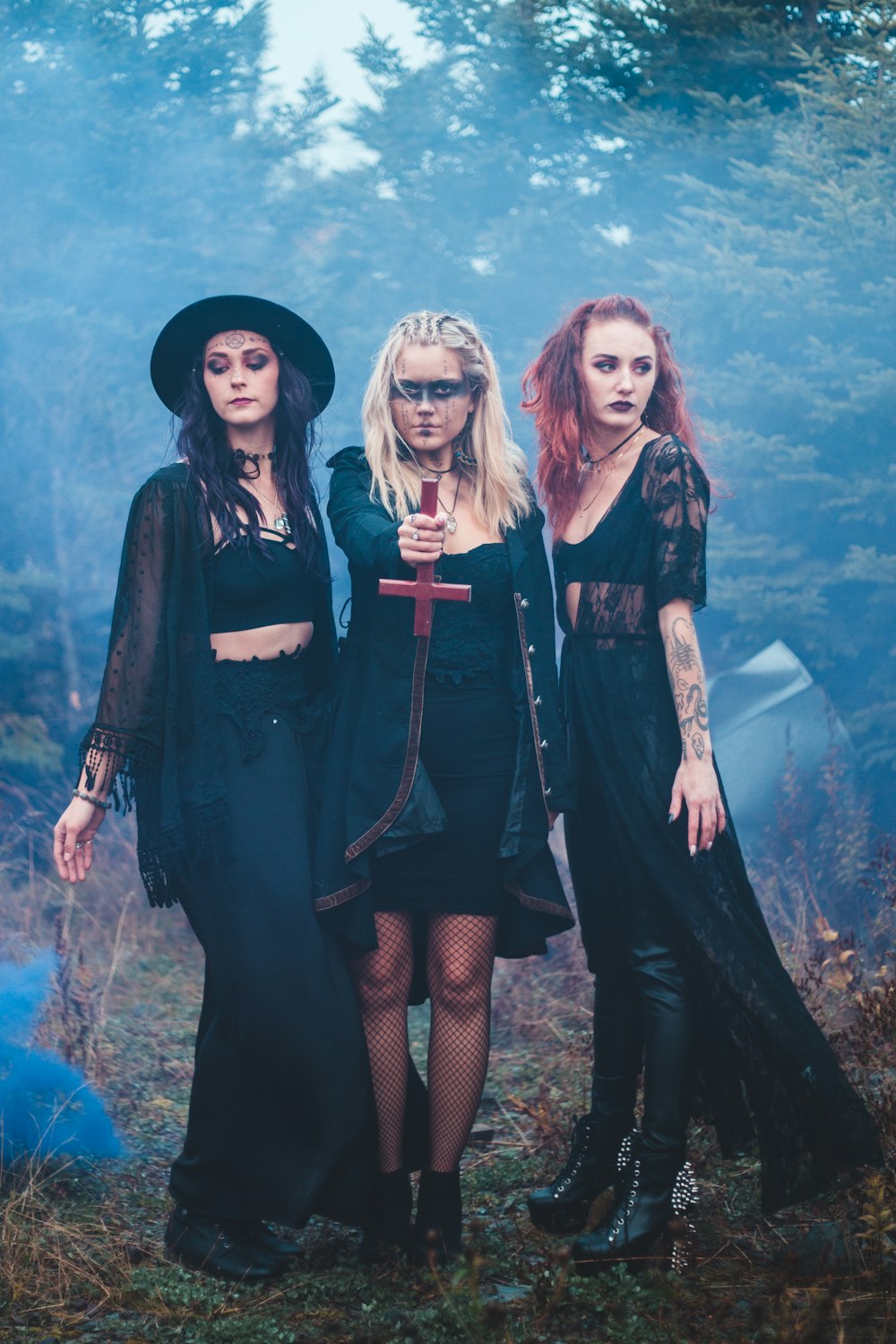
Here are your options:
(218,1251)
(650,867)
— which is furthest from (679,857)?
(218,1251)

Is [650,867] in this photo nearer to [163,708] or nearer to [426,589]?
[426,589]

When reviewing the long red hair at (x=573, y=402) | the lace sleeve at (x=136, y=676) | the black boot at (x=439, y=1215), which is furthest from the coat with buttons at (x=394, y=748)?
the black boot at (x=439, y=1215)

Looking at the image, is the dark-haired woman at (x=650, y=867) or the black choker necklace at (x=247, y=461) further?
the black choker necklace at (x=247, y=461)

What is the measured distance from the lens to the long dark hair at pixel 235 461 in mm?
3127

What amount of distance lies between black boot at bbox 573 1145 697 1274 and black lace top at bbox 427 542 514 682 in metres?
1.35

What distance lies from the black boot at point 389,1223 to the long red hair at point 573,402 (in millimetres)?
1863

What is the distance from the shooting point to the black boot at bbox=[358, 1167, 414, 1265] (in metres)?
3.06

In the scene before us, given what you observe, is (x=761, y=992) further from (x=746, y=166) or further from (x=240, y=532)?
(x=746, y=166)

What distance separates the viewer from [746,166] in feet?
25.3

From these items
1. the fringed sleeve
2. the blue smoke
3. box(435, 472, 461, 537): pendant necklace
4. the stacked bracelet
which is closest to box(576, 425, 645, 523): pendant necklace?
box(435, 472, 461, 537): pendant necklace

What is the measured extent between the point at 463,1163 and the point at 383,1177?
1212mm

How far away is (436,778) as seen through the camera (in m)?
3.04

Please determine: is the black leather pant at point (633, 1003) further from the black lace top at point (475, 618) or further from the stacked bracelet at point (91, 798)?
the stacked bracelet at point (91, 798)

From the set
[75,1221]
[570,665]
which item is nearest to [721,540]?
[570,665]
